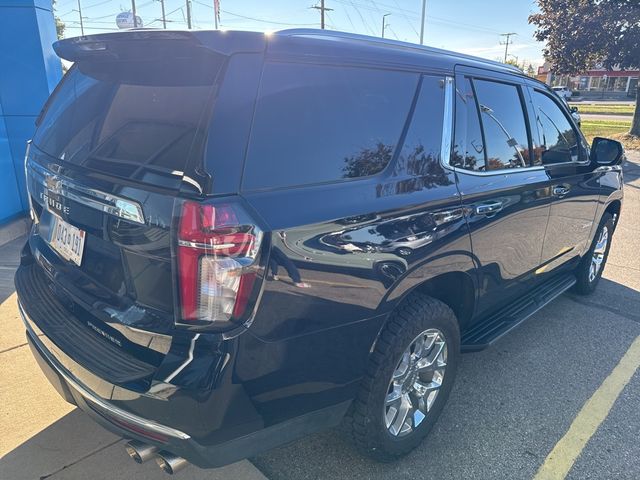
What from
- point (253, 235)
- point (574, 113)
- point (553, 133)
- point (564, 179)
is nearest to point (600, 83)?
point (574, 113)

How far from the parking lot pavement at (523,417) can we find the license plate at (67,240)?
1.32 metres

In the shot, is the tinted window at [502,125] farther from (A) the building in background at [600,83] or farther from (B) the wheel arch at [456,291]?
(A) the building in background at [600,83]

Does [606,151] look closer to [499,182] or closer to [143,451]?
[499,182]

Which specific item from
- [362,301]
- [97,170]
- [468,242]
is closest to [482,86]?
[468,242]

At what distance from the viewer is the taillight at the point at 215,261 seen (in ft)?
5.16

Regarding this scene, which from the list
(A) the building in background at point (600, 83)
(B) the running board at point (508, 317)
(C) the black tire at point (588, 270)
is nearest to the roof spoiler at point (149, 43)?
(B) the running board at point (508, 317)

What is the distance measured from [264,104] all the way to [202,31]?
334 millimetres

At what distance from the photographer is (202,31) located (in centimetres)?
172

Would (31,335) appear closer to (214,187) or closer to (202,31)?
(214,187)

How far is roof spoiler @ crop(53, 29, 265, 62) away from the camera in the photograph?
5.52 feet

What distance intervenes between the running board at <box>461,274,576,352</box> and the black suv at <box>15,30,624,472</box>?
30 centimetres

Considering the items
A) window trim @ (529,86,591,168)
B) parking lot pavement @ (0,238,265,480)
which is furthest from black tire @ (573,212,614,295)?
parking lot pavement @ (0,238,265,480)

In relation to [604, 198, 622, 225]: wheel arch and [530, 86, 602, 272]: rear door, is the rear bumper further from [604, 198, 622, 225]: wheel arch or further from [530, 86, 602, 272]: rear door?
[604, 198, 622, 225]: wheel arch

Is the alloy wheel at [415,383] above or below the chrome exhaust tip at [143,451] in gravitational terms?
below
